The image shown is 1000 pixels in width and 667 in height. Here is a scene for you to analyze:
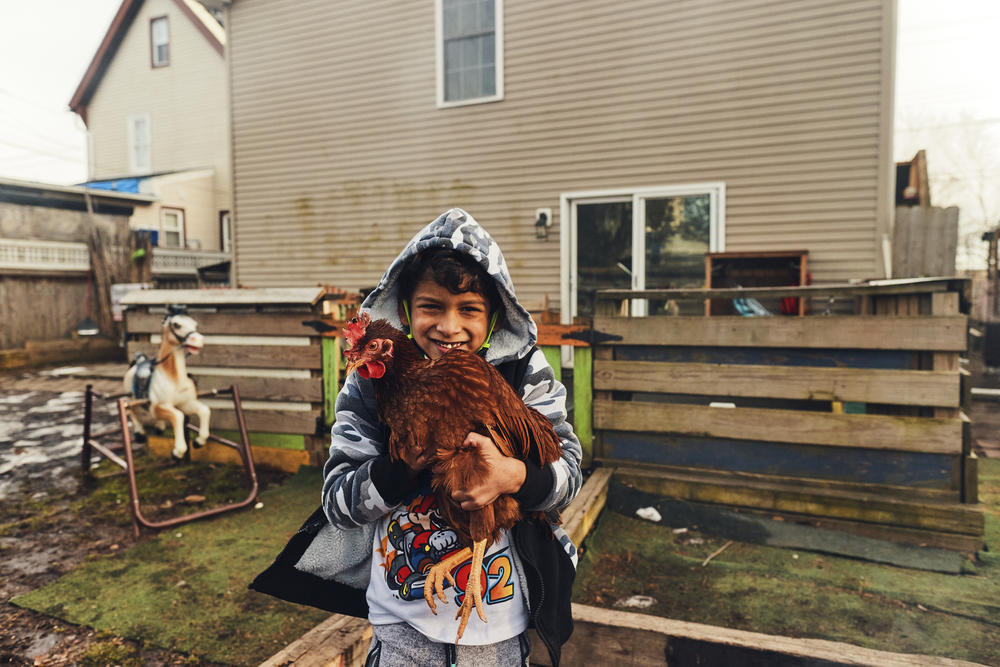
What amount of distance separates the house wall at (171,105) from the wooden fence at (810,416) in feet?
58.2

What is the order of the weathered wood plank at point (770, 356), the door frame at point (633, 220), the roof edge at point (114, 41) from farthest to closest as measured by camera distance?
the roof edge at point (114, 41), the door frame at point (633, 220), the weathered wood plank at point (770, 356)

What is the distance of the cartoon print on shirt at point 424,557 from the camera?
1384mm

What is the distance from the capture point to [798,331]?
345cm

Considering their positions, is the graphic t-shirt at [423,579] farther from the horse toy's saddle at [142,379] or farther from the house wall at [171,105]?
the house wall at [171,105]

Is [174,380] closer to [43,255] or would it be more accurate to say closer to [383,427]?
[383,427]

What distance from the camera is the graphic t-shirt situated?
1.36 metres

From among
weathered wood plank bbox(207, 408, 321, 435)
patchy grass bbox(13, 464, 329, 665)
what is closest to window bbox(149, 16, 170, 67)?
weathered wood plank bbox(207, 408, 321, 435)

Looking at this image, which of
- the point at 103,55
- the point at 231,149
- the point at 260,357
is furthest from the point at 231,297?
the point at 103,55

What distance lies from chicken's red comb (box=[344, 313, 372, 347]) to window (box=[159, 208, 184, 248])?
1876 centimetres

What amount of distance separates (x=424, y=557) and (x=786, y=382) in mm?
2923

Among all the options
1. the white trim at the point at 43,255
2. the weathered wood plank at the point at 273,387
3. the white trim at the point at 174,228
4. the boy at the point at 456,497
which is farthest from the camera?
the white trim at the point at 174,228

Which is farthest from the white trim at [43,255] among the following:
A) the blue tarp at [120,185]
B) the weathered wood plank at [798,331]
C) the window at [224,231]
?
the weathered wood plank at [798,331]

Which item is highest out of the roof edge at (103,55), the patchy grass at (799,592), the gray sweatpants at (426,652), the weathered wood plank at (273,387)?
the roof edge at (103,55)

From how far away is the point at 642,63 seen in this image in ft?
25.0
